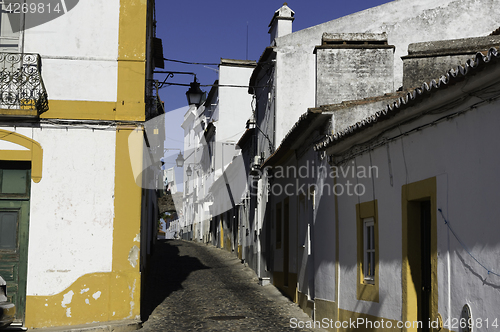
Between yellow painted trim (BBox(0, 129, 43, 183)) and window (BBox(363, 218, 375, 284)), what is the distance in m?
5.99

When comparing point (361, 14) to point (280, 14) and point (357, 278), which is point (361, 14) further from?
point (357, 278)

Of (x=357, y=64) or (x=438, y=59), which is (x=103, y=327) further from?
(x=357, y=64)

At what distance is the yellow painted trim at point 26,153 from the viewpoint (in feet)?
34.8

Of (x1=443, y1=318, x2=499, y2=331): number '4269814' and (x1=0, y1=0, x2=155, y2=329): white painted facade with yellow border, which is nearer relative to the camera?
(x1=443, y1=318, x2=499, y2=331): number '4269814'

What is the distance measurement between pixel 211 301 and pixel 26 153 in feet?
17.7

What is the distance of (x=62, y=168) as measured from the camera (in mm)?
10719

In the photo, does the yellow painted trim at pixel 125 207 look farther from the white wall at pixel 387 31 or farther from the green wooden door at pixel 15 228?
the white wall at pixel 387 31

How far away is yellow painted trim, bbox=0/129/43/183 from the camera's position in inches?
417

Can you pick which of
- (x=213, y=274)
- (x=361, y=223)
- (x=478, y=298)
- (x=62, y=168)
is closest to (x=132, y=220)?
(x=62, y=168)

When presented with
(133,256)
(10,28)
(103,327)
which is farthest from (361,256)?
(10,28)

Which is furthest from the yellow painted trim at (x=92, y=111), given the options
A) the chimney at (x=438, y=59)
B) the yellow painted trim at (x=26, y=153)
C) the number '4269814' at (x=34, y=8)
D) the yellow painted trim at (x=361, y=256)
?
the chimney at (x=438, y=59)

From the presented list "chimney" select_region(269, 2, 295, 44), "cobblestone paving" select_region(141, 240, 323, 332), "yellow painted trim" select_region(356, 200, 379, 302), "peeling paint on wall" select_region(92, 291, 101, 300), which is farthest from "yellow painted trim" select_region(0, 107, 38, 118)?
"chimney" select_region(269, 2, 295, 44)

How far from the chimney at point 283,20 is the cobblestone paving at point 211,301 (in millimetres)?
7859

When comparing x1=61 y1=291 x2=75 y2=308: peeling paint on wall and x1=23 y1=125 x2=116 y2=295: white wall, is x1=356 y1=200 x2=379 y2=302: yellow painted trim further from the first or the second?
x1=61 y1=291 x2=75 y2=308: peeling paint on wall
